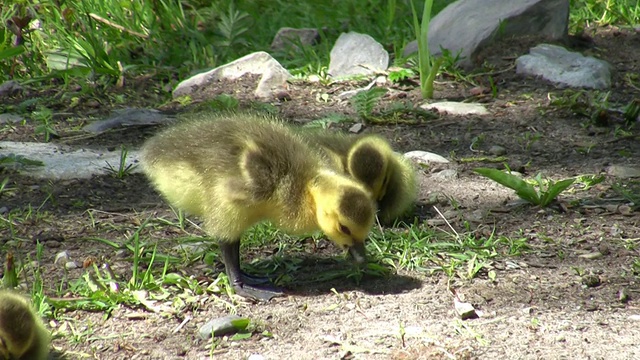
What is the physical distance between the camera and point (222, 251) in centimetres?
415

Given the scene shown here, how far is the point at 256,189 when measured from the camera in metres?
3.91

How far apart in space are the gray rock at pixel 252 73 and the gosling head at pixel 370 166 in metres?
2.33

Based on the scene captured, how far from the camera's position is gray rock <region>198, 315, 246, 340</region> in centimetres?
366

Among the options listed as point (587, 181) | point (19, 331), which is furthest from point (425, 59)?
point (19, 331)

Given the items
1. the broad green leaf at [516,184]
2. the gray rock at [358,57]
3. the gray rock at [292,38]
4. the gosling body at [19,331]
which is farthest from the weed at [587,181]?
the gray rock at [292,38]

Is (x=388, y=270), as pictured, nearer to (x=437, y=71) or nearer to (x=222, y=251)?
(x=222, y=251)

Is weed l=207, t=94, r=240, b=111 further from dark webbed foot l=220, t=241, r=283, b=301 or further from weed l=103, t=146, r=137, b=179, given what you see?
dark webbed foot l=220, t=241, r=283, b=301

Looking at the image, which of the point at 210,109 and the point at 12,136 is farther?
the point at 210,109

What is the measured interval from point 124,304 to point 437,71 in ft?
11.7

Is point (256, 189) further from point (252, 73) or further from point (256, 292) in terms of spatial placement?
point (252, 73)

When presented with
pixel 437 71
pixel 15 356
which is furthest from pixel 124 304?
pixel 437 71

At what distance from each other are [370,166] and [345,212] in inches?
33.5

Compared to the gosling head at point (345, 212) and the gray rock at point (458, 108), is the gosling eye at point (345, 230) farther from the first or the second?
the gray rock at point (458, 108)

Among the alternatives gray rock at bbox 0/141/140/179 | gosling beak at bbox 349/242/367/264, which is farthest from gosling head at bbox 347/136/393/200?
gray rock at bbox 0/141/140/179
